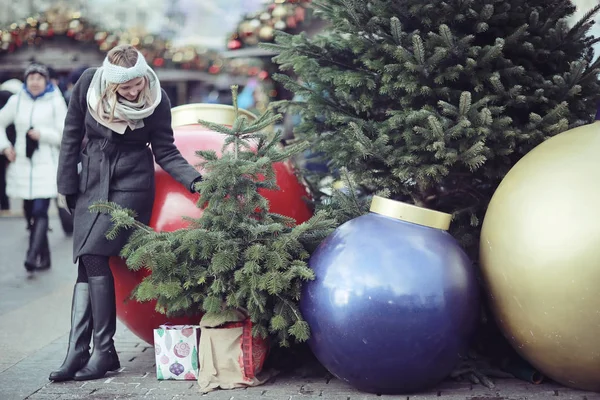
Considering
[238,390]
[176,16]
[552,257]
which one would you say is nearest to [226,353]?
[238,390]

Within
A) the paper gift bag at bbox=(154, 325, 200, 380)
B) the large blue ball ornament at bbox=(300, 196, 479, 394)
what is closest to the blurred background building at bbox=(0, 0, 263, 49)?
the paper gift bag at bbox=(154, 325, 200, 380)

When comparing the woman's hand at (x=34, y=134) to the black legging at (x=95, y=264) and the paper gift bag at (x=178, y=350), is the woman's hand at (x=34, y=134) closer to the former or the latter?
the black legging at (x=95, y=264)

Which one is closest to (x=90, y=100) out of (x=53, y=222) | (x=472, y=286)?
(x=472, y=286)

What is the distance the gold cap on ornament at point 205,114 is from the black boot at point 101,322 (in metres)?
1.28

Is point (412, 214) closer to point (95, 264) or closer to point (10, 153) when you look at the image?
point (95, 264)

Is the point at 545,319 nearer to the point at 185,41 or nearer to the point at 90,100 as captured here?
the point at 90,100

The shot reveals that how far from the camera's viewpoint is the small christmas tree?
4312 mm

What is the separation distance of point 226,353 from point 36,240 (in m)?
4.79

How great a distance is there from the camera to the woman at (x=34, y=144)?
8.41 m

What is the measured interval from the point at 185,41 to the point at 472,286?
67.5 ft

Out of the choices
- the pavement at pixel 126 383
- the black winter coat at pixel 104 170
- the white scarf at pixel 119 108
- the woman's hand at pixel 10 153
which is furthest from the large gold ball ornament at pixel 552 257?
the woman's hand at pixel 10 153

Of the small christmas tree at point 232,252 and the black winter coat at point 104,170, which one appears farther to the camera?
the black winter coat at point 104,170

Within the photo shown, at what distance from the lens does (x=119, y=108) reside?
4.56 metres

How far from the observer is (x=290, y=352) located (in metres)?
4.81
